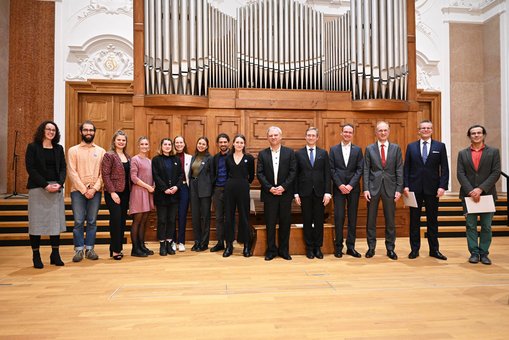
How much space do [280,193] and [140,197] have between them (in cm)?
149

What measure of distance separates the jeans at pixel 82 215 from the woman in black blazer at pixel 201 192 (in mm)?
1069

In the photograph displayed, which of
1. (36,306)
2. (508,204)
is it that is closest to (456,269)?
(508,204)

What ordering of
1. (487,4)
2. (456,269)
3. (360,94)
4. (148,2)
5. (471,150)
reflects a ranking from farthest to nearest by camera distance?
1. (487,4)
2. (360,94)
3. (148,2)
4. (471,150)
5. (456,269)

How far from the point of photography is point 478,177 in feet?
12.8

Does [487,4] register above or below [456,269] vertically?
above

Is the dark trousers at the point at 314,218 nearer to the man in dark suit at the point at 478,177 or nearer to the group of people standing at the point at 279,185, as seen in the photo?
the group of people standing at the point at 279,185

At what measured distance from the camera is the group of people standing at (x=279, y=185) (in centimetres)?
390

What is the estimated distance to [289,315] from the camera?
2420 millimetres

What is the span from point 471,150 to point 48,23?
22.9 feet

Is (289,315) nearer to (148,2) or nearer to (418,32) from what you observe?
(148,2)

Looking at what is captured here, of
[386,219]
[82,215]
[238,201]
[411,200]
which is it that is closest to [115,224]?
[82,215]

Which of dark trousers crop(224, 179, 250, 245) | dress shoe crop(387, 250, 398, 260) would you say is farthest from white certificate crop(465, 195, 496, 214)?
dark trousers crop(224, 179, 250, 245)

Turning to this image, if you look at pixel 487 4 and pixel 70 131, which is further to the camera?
pixel 487 4

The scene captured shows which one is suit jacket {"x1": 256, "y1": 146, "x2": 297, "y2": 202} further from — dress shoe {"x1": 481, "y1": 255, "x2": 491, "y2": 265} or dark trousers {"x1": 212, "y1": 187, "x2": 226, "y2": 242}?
dress shoe {"x1": 481, "y1": 255, "x2": 491, "y2": 265}
